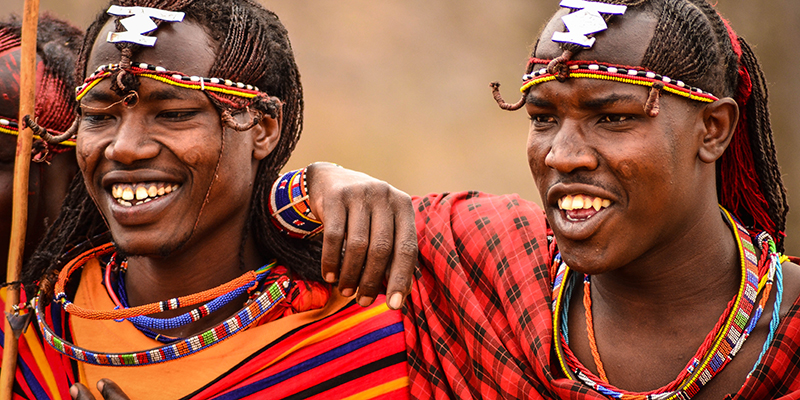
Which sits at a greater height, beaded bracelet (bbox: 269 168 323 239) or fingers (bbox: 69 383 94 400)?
beaded bracelet (bbox: 269 168 323 239)

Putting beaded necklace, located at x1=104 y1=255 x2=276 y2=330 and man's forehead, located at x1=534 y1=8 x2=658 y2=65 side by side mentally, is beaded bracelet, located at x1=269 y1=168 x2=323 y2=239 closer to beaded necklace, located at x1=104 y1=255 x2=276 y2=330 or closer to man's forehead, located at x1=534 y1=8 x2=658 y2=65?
beaded necklace, located at x1=104 y1=255 x2=276 y2=330

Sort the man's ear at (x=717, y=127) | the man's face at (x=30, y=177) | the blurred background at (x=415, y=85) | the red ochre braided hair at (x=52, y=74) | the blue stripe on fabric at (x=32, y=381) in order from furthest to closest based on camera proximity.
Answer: the blurred background at (x=415, y=85), the red ochre braided hair at (x=52, y=74), the man's face at (x=30, y=177), the blue stripe on fabric at (x=32, y=381), the man's ear at (x=717, y=127)

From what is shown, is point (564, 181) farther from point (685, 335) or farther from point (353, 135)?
point (353, 135)

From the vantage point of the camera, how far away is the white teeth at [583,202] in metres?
2.55

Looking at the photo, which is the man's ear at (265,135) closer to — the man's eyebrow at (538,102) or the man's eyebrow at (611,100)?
the man's eyebrow at (538,102)

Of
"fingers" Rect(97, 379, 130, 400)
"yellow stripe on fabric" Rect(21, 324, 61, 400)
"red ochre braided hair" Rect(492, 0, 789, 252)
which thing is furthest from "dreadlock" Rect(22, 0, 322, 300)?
"red ochre braided hair" Rect(492, 0, 789, 252)

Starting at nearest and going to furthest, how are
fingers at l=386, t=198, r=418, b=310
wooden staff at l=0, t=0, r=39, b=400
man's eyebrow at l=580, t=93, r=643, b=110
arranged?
fingers at l=386, t=198, r=418, b=310, man's eyebrow at l=580, t=93, r=643, b=110, wooden staff at l=0, t=0, r=39, b=400

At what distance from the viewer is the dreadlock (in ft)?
9.59

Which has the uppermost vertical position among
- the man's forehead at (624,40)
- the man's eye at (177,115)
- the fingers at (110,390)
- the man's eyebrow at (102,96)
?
the man's forehead at (624,40)

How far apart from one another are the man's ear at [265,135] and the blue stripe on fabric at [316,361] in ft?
2.58

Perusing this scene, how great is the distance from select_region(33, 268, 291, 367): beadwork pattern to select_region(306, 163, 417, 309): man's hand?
54 centimetres

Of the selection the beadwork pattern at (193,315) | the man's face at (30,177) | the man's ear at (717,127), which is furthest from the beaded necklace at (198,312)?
the man's ear at (717,127)

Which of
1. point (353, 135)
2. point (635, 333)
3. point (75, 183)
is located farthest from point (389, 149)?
point (635, 333)

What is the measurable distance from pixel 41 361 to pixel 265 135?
120cm
